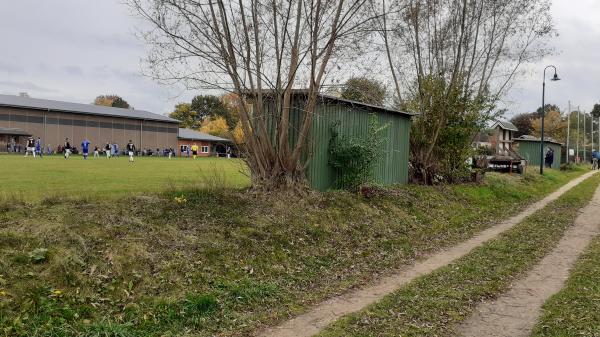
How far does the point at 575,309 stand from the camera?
6266mm

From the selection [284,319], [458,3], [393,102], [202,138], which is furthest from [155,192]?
[202,138]

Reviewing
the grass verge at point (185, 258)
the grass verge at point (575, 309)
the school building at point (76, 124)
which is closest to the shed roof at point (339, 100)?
the grass verge at point (185, 258)

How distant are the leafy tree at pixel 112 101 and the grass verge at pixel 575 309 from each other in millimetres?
96677

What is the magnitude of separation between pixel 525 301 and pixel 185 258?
4.73 metres

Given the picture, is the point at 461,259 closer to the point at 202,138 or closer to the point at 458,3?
the point at 458,3

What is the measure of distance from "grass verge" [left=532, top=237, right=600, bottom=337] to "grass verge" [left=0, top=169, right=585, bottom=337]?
264cm

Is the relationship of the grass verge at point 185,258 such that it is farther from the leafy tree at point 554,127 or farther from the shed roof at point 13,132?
the leafy tree at point 554,127

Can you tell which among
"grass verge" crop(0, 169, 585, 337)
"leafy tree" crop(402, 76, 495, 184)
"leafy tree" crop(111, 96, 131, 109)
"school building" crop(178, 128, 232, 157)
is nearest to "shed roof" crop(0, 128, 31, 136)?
"school building" crop(178, 128, 232, 157)

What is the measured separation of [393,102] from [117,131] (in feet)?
182

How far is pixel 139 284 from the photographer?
6.44m

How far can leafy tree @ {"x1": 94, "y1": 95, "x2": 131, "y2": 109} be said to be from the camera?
3839 inches

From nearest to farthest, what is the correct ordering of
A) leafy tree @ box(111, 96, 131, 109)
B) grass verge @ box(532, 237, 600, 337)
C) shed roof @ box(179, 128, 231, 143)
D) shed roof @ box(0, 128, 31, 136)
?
grass verge @ box(532, 237, 600, 337) < shed roof @ box(0, 128, 31, 136) < shed roof @ box(179, 128, 231, 143) < leafy tree @ box(111, 96, 131, 109)

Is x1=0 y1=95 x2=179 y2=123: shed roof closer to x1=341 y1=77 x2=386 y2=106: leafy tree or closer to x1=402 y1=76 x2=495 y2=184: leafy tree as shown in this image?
x1=402 y1=76 x2=495 y2=184: leafy tree

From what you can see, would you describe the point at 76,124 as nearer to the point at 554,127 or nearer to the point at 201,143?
the point at 201,143
